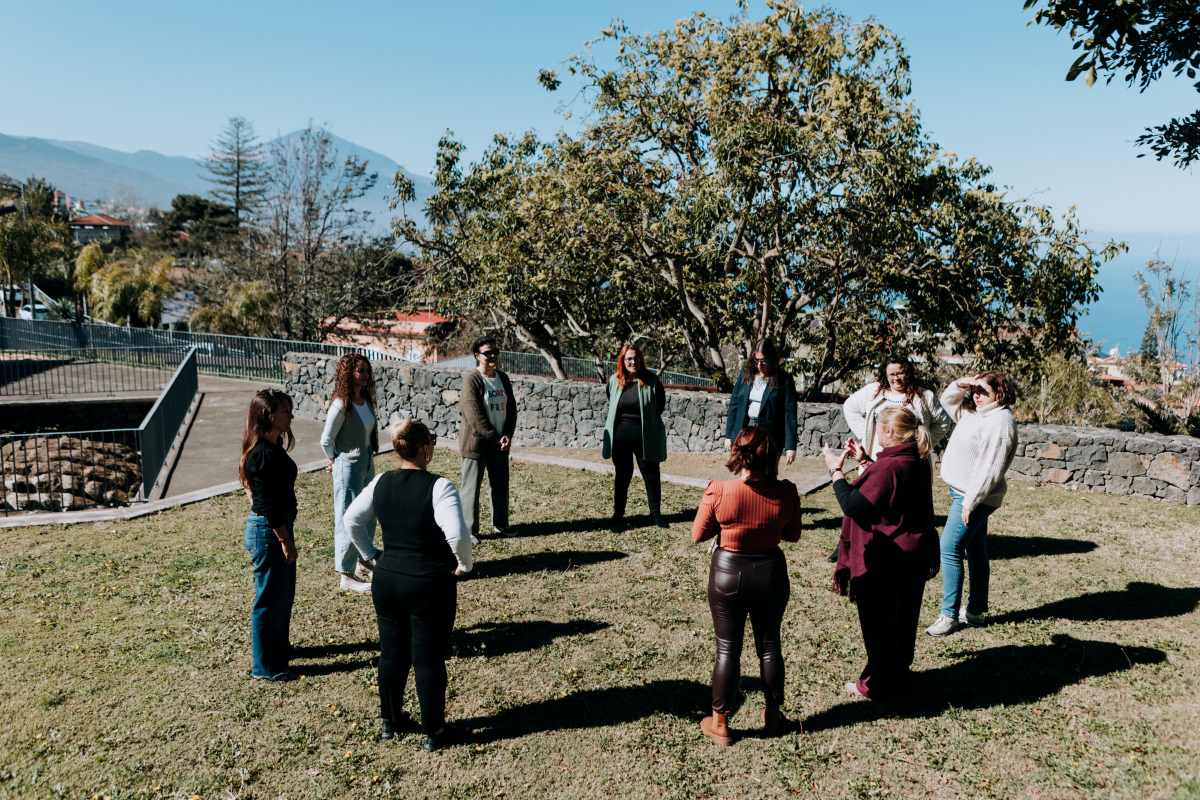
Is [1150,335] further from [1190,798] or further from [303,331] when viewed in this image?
[303,331]

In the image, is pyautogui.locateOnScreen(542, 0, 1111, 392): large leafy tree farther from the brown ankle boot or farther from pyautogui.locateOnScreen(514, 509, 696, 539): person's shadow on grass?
the brown ankle boot

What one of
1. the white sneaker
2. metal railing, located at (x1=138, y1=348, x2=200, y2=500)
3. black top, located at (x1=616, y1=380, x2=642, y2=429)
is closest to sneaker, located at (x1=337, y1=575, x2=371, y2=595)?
A: black top, located at (x1=616, y1=380, x2=642, y2=429)

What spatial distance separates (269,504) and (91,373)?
69.0ft

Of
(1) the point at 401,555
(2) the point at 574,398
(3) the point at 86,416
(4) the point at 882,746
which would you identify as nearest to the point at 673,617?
(4) the point at 882,746

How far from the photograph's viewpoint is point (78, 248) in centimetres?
5606

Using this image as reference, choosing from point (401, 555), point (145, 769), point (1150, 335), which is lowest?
point (145, 769)

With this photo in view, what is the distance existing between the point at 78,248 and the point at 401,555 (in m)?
62.7

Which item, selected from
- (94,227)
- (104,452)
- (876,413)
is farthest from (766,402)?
(94,227)

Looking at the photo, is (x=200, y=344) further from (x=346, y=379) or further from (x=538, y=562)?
(x=346, y=379)

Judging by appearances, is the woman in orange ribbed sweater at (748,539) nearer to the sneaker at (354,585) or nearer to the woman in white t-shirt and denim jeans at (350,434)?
the woman in white t-shirt and denim jeans at (350,434)

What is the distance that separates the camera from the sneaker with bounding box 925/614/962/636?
18.3 ft

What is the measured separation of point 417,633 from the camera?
3.97 metres

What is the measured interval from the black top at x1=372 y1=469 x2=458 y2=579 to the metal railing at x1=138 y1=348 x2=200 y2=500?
291 inches

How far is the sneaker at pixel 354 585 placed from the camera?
21.0 ft
